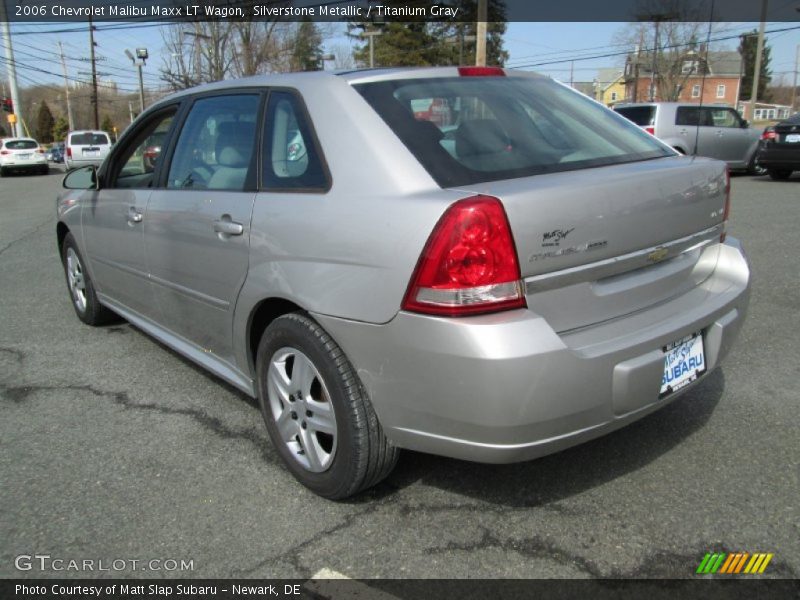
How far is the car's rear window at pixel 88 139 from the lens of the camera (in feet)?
82.8

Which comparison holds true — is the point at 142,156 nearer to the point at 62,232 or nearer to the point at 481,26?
the point at 62,232

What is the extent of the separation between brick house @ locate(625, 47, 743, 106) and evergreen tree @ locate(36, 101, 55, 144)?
2408 inches

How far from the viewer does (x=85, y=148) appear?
80.4 feet

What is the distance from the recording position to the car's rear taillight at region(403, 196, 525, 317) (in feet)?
6.62

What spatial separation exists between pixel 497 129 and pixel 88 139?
26.9 m

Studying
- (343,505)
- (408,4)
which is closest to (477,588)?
(343,505)

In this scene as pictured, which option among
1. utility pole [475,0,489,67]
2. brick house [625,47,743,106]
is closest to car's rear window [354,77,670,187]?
utility pole [475,0,489,67]

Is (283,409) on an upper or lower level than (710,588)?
upper

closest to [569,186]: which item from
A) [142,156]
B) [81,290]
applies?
[142,156]

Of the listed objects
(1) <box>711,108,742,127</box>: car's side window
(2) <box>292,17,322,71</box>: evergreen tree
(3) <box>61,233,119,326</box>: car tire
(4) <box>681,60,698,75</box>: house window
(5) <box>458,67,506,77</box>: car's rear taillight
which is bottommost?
(3) <box>61,233,119,326</box>: car tire

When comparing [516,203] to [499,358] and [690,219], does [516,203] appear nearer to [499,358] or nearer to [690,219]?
[499,358]

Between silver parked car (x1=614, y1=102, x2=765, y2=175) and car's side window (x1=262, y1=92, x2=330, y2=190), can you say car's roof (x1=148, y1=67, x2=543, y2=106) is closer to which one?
car's side window (x1=262, y1=92, x2=330, y2=190)

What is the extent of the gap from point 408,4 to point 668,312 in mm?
42162

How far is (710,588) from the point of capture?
204 centimetres
